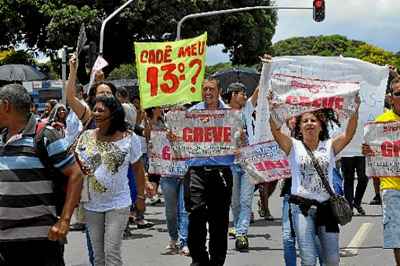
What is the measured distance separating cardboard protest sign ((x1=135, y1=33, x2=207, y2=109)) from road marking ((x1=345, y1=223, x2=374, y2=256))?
2.38 metres

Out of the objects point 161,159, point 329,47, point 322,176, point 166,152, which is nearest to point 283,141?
point 322,176

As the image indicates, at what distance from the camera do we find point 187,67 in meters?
9.07

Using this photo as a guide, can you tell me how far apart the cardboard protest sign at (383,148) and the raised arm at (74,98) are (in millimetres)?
2460

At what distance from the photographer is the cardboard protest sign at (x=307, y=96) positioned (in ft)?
22.3

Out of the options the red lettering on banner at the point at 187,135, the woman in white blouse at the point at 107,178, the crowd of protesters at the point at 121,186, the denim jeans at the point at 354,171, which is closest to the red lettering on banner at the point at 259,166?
the crowd of protesters at the point at 121,186

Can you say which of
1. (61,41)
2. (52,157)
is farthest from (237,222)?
(61,41)

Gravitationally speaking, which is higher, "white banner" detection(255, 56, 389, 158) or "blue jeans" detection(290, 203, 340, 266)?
"white banner" detection(255, 56, 389, 158)

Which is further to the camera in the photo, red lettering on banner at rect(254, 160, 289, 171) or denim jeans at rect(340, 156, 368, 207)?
denim jeans at rect(340, 156, 368, 207)

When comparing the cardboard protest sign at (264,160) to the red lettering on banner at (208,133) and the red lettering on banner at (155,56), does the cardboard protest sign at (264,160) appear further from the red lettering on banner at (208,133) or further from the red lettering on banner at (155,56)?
the red lettering on banner at (155,56)

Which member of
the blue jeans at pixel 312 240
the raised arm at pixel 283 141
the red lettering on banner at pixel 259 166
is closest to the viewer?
the blue jeans at pixel 312 240

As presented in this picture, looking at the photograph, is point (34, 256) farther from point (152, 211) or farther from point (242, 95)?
point (152, 211)

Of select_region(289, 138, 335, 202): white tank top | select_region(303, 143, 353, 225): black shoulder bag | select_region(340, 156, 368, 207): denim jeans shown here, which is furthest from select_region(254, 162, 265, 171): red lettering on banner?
select_region(340, 156, 368, 207): denim jeans

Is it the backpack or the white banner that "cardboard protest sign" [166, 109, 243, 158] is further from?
the backpack

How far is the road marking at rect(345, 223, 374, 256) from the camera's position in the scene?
30.3 feet
